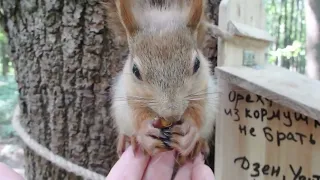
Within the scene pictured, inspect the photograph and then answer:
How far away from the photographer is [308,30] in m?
2.08

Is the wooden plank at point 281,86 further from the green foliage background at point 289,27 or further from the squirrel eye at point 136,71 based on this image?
the green foliage background at point 289,27

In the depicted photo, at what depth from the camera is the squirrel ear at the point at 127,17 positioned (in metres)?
0.63

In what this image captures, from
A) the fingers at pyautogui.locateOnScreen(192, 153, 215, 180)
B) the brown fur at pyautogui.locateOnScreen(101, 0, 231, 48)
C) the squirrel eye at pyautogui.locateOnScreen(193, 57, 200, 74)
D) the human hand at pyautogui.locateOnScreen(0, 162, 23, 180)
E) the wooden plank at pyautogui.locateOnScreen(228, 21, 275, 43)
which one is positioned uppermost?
the brown fur at pyautogui.locateOnScreen(101, 0, 231, 48)

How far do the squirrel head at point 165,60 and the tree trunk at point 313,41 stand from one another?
4.62ft

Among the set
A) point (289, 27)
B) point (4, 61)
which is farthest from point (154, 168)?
point (289, 27)

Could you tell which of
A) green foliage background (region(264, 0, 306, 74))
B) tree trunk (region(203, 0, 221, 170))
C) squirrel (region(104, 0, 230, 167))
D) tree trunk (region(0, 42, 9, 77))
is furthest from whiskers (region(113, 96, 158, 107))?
green foliage background (region(264, 0, 306, 74))

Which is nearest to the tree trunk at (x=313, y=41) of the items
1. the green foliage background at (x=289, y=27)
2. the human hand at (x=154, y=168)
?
the human hand at (x=154, y=168)

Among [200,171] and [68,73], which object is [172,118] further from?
[68,73]

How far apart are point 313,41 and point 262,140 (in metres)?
1.28

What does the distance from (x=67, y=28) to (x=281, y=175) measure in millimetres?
540

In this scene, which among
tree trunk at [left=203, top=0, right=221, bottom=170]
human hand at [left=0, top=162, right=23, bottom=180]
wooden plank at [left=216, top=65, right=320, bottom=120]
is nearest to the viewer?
human hand at [left=0, top=162, right=23, bottom=180]

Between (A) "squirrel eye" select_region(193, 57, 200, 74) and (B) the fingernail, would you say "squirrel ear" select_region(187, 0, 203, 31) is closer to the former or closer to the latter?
(A) "squirrel eye" select_region(193, 57, 200, 74)

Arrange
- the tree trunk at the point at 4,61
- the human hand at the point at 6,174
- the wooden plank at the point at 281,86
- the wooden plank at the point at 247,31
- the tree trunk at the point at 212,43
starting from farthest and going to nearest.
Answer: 1. the tree trunk at the point at 4,61
2. the tree trunk at the point at 212,43
3. the wooden plank at the point at 247,31
4. the wooden plank at the point at 281,86
5. the human hand at the point at 6,174

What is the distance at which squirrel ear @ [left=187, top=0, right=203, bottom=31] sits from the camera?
2.09ft
